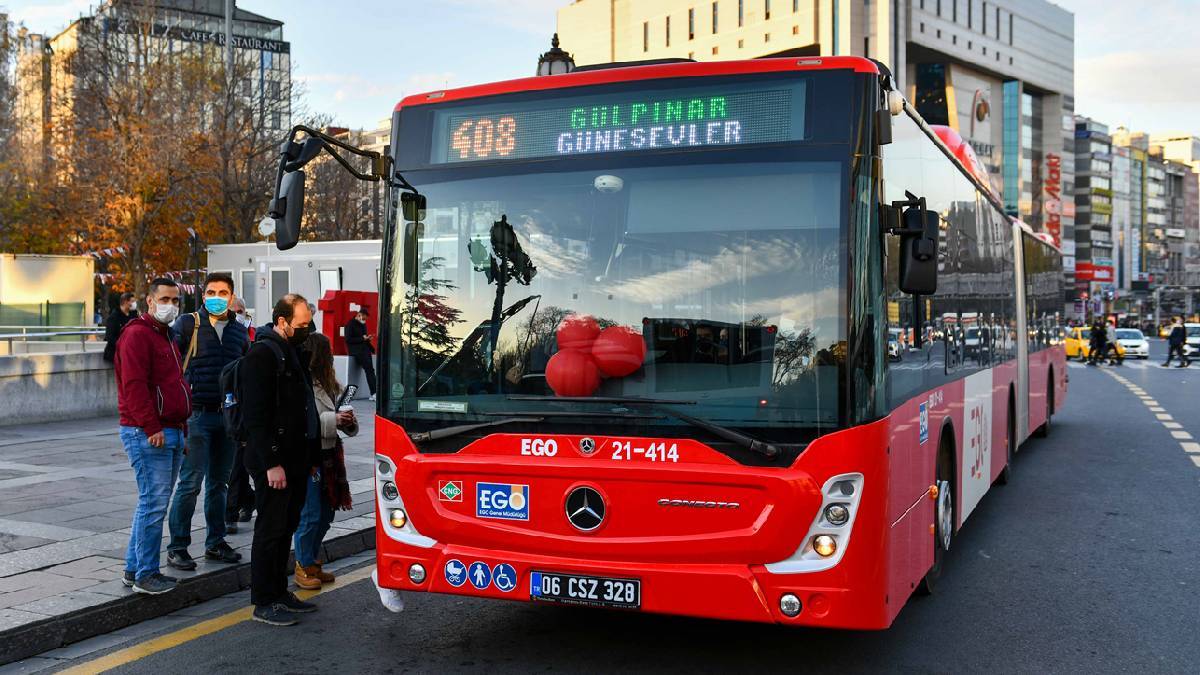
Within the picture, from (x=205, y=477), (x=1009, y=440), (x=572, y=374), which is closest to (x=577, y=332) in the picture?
(x=572, y=374)

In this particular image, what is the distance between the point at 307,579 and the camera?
22.7 feet

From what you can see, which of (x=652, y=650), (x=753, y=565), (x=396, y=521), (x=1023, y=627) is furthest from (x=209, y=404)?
(x=1023, y=627)

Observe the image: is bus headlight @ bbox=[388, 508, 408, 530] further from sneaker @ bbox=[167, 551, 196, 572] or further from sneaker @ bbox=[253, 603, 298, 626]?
sneaker @ bbox=[167, 551, 196, 572]

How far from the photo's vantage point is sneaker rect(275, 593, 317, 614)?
6.27 meters

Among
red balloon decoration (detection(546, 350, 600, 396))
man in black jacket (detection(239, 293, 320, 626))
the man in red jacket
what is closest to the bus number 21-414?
red balloon decoration (detection(546, 350, 600, 396))

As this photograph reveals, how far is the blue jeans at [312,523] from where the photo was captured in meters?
6.89

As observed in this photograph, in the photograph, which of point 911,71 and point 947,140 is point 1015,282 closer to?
point 947,140

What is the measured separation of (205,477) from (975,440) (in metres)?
5.26

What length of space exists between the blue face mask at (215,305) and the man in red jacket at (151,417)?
0.85 metres

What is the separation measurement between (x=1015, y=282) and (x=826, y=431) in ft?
26.0

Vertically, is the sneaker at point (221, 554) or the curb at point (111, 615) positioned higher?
the sneaker at point (221, 554)

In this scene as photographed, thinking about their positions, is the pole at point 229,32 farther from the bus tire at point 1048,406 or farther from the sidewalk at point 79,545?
the bus tire at point 1048,406

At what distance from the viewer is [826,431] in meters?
4.81

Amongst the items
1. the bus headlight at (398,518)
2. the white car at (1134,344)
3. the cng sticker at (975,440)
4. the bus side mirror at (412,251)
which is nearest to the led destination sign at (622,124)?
the bus side mirror at (412,251)
